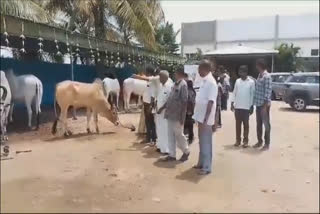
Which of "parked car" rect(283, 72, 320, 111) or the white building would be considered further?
the white building

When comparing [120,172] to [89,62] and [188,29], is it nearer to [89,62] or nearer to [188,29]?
[89,62]

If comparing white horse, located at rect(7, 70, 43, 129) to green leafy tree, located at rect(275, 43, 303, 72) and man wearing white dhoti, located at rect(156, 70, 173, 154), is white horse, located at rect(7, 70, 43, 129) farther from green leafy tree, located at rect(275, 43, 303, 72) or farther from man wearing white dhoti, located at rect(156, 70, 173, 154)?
green leafy tree, located at rect(275, 43, 303, 72)

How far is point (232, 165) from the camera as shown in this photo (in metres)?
7.58

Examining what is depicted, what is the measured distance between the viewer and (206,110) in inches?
265

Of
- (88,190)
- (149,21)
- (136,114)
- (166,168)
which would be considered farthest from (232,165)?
(149,21)

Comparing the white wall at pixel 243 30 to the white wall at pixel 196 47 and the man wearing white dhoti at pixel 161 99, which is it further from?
the man wearing white dhoti at pixel 161 99

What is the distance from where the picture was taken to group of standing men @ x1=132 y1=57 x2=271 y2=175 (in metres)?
6.79

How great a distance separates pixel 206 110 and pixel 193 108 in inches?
70.5

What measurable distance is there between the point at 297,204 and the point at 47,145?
512 centimetres

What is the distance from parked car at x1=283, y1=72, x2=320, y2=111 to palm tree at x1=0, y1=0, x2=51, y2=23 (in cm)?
908

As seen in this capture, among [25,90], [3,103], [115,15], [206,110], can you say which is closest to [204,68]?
[206,110]

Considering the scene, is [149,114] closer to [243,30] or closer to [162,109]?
[162,109]

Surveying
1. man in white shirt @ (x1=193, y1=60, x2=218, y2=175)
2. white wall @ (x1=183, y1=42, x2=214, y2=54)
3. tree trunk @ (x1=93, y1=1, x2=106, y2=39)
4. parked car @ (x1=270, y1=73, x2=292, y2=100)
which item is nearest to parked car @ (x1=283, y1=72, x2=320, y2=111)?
parked car @ (x1=270, y1=73, x2=292, y2=100)

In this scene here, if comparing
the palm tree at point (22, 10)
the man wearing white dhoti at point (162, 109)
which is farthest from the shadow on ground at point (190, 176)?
the palm tree at point (22, 10)
